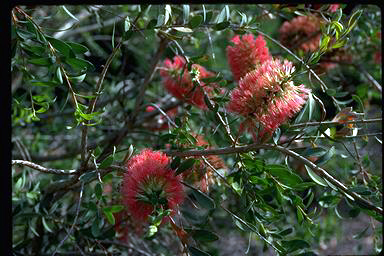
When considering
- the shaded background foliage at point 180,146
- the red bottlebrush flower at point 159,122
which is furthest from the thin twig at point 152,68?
the red bottlebrush flower at point 159,122

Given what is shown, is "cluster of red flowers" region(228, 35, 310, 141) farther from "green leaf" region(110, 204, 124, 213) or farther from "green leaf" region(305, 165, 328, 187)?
"green leaf" region(110, 204, 124, 213)

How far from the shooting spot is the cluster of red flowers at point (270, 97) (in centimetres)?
89

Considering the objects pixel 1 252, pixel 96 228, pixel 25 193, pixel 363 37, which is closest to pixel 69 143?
pixel 25 193

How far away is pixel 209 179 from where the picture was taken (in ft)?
3.66

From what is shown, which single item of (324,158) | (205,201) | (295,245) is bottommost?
(295,245)

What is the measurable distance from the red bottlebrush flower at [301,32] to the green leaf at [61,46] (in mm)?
811

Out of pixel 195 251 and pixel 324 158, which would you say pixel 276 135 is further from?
pixel 195 251

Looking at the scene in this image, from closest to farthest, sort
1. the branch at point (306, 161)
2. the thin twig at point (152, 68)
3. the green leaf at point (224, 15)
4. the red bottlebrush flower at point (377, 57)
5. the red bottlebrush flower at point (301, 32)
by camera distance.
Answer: the branch at point (306, 161) → the green leaf at point (224, 15) → the thin twig at point (152, 68) → the red bottlebrush flower at point (301, 32) → the red bottlebrush flower at point (377, 57)

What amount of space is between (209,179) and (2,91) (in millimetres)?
440

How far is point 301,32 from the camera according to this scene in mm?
1586

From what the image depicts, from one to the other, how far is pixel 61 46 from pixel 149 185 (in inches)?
11.1

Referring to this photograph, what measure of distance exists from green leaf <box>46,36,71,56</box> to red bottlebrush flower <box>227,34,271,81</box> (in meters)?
0.37

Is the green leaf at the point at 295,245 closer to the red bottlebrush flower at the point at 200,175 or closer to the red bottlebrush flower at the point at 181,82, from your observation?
the red bottlebrush flower at the point at 200,175

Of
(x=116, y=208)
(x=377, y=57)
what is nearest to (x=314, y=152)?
(x=116, y=208)
